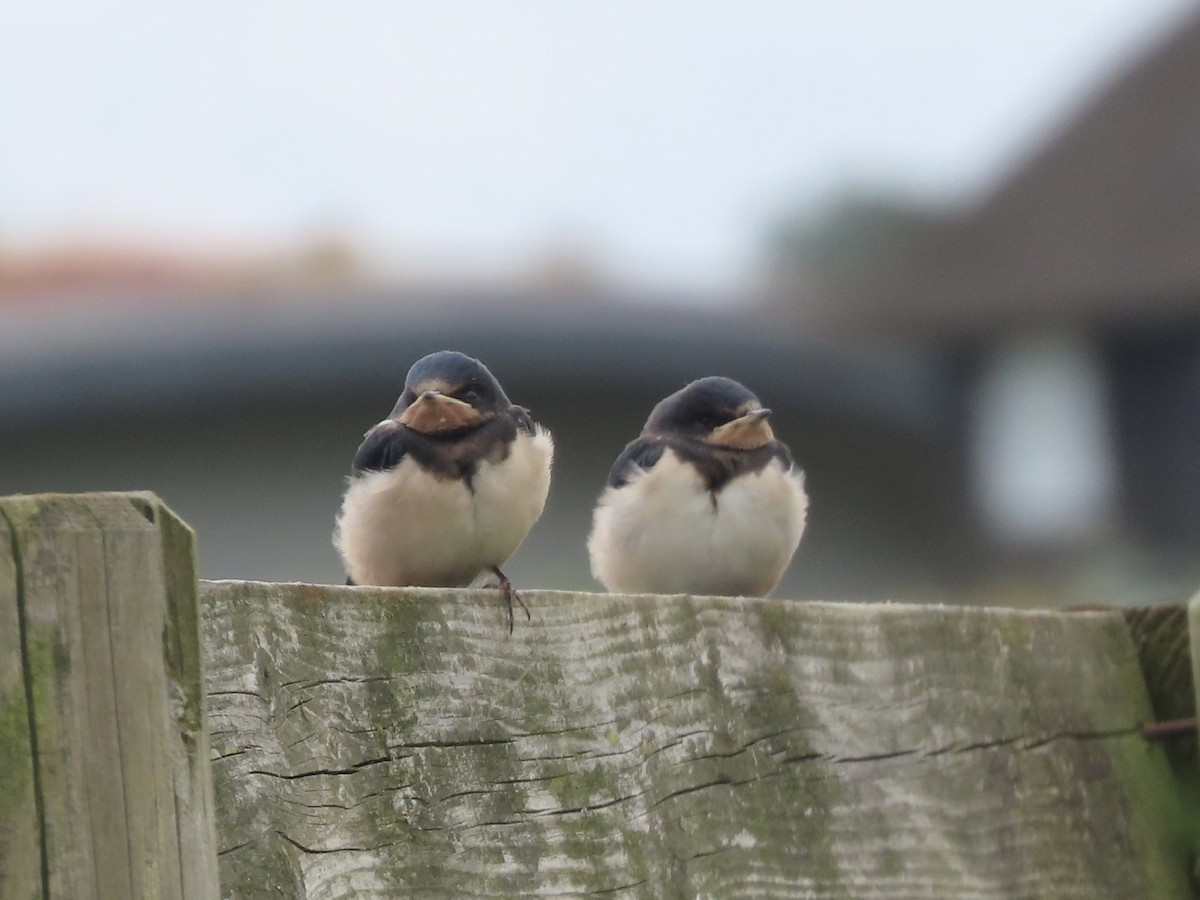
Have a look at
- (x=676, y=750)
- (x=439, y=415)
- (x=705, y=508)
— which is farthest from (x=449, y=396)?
→ (x=676, y=750)

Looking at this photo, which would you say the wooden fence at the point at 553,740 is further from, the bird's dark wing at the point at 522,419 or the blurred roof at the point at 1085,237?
the blurred roof at the point at 1085,237

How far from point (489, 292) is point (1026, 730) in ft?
29.4

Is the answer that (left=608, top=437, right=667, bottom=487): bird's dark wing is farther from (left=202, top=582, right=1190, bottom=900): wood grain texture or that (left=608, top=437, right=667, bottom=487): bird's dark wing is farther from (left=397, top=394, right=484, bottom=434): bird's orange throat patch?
(left=202, top=582, right=1190, bottom=900): wood grain texture

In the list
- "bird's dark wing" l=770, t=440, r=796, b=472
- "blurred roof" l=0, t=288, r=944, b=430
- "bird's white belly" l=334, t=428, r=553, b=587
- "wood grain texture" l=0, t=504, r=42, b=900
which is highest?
"blurred roof" l=0, t=288, r=944, b=430

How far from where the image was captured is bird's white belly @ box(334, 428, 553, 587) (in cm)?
307

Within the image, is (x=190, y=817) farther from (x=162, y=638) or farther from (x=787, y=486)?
(x=787, y=486)

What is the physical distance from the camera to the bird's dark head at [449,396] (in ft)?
10.4

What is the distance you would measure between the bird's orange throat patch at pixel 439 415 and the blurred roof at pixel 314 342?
6633mm

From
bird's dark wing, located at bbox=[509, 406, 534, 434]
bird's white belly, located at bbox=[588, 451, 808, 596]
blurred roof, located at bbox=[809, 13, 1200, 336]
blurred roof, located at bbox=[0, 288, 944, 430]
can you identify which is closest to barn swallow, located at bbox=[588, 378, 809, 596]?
bird's white belly, located at bbox=[588, 451, 808, 596]

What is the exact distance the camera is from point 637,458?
12.7 feet

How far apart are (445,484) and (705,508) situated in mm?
752

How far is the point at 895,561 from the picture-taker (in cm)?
1283

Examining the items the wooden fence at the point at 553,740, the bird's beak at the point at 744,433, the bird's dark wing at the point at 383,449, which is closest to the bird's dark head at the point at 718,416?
the bird's beak at the point at 744,433

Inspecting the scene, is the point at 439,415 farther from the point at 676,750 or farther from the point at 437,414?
the point at 676,750
